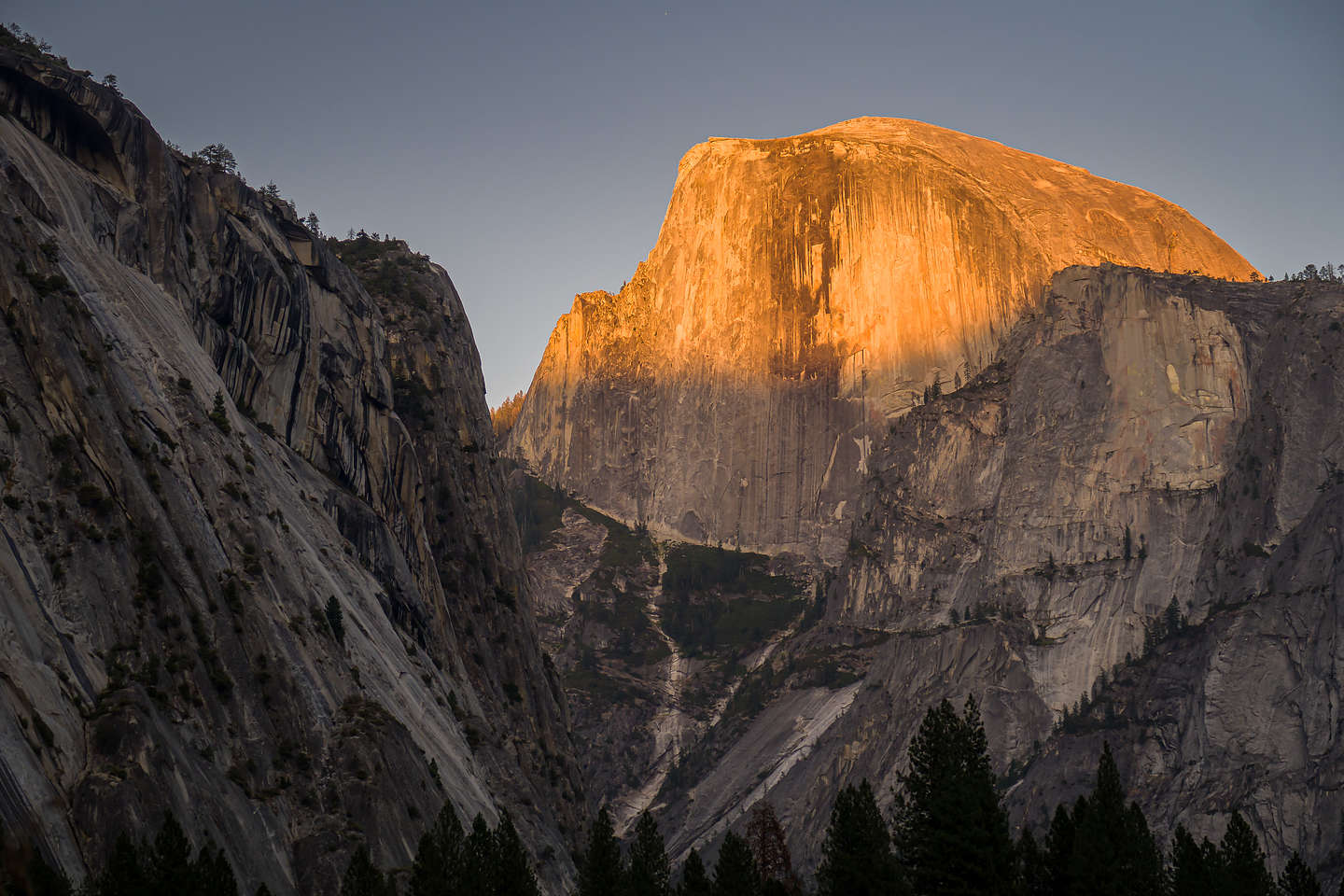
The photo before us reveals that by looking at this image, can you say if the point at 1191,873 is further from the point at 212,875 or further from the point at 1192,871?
the point at 212,875

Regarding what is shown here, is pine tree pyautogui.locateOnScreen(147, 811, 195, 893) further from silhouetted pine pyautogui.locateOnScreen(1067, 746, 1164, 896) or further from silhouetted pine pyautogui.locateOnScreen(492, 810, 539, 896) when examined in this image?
silhouetted pine pyautogui.locateOnScreen(1067, 746, 1164, 896)

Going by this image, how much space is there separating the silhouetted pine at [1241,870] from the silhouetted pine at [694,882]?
2347 centimetres

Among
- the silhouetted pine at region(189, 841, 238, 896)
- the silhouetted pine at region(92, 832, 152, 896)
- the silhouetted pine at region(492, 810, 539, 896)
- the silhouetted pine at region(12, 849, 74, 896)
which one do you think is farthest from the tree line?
the silhouetted pine at region(12, 849, 74, 896)

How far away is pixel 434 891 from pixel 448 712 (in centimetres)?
3077

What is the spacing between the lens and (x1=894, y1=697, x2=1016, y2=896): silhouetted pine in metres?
69.1

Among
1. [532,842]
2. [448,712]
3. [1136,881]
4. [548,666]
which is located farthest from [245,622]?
[548,666]

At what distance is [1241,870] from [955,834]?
49.0 feet

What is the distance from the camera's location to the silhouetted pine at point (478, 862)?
64250 millimetres

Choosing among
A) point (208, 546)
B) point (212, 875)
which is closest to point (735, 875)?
point (212, 875)

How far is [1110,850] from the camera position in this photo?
69938mm

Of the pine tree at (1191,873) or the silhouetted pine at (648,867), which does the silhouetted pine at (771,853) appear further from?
the pine tree at (1191,873)

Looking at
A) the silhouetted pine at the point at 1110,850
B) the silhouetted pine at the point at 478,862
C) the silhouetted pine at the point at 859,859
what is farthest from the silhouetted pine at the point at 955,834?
the silhouetted pine at the point at 478,862

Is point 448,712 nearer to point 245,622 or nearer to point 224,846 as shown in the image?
point 245,622

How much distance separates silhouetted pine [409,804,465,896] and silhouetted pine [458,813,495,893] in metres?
0.36
